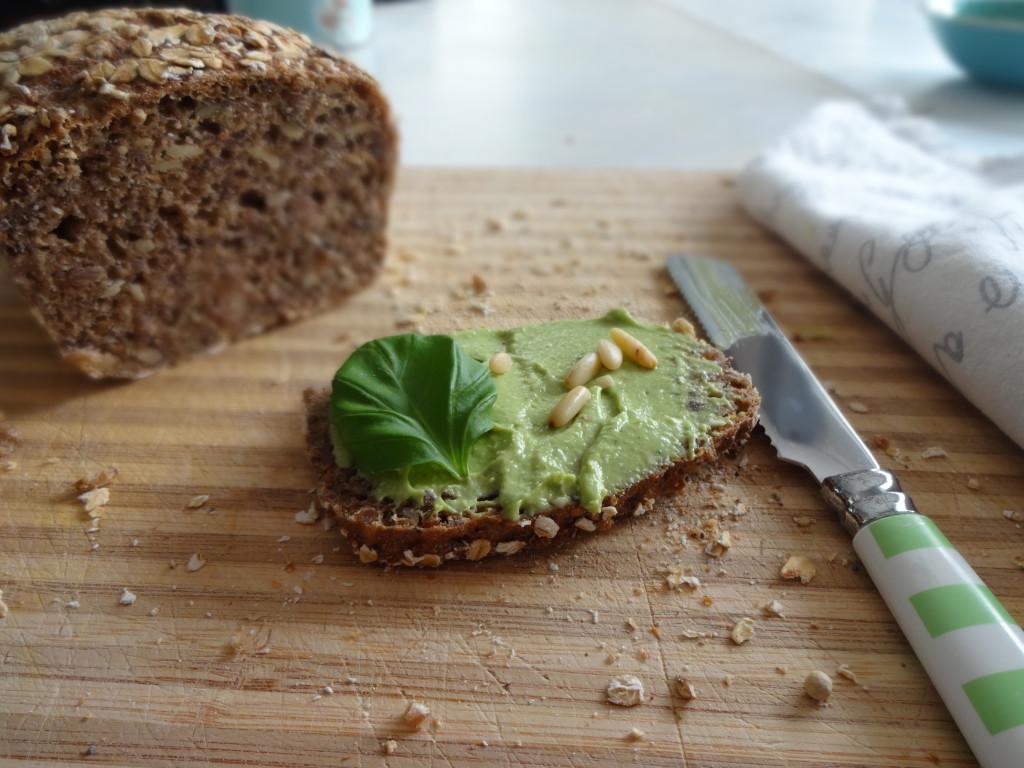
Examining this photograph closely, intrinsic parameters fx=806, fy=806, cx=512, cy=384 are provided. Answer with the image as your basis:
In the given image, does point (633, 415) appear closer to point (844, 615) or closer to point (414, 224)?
point (844, 615)

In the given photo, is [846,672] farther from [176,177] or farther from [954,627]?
[176,177]

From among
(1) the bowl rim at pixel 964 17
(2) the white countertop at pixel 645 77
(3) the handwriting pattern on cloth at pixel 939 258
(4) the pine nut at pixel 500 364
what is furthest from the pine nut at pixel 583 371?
(1) the bowl rim at pixel 964 17

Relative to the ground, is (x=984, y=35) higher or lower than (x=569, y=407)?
higher

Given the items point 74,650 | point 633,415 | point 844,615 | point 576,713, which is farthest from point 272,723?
point 844,615

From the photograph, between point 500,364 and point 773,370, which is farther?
point 773,370

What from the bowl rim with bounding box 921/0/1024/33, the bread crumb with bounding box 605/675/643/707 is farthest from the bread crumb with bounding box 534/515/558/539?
the bowl rim with bounding box 921/0/1024/33

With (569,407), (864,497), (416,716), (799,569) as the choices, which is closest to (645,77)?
(569,407)

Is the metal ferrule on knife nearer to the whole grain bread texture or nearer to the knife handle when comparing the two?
the knife handle
